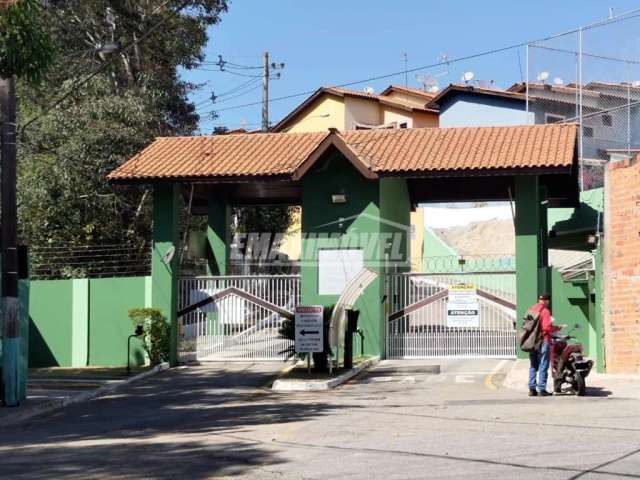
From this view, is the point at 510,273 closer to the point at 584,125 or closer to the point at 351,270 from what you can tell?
the point at 351,270

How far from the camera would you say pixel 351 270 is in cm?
2397

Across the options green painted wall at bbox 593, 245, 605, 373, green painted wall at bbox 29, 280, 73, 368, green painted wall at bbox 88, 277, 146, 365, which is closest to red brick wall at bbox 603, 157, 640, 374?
green painted wall at bbox 593, 245, 605, 373

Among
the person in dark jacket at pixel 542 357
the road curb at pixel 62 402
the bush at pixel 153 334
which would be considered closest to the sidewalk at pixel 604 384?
the person in dark jacket at pixel 542 357

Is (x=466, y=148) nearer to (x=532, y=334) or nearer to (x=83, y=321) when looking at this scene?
(x=532, y=334)

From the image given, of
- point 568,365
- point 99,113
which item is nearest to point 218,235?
point 99,113

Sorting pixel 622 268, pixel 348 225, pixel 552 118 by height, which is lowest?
pixel 622 268

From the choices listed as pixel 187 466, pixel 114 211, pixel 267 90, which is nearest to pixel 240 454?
pixel 187 466

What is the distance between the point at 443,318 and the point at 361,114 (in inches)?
932

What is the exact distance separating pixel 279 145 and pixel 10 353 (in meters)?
12.3

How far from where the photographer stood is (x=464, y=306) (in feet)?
75.8

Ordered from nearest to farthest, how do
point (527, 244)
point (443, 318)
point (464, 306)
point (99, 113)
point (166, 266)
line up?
point (527, 244) < point (464, 306) < point (443, 318) < point (166, 266) < point (99, 113)

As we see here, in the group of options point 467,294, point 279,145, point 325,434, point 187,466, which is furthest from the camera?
point 279,145

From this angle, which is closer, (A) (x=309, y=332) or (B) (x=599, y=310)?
(B) (x=599, y=310)

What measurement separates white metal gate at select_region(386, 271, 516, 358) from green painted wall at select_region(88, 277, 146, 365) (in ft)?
21.9
